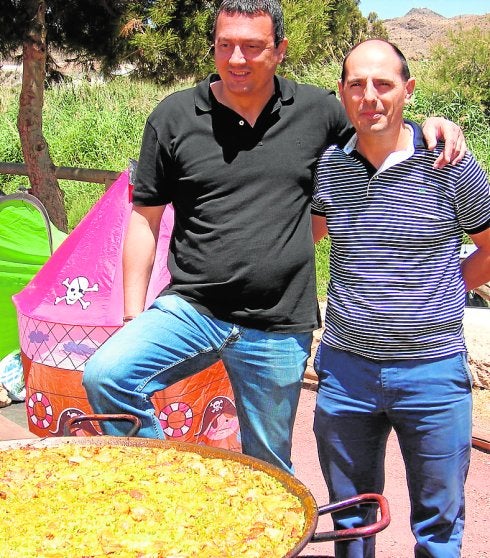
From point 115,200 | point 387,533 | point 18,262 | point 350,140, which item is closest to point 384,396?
point 350,140

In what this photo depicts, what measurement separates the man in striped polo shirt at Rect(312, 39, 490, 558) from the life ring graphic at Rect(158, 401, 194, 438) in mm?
1337

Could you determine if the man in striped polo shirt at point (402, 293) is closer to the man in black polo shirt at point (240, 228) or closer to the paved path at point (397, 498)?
the man in black polo shirt at point (240, 228)

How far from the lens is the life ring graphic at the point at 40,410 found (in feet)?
12.8

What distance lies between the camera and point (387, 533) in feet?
11.3

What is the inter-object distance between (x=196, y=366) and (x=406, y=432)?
660 millimetres

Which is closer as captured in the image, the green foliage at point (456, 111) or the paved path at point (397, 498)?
the paved path at point (397, 498)

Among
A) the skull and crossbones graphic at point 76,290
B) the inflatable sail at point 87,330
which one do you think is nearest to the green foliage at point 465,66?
the inflatable sail at point 87,330

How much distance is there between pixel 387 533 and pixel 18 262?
287cm

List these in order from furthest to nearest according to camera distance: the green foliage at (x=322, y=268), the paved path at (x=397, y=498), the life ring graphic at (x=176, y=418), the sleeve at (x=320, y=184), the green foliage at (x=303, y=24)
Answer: the green foliage at (x=322, y=268) → the green foliage at (x=303, y=24) → the life ring graphic at (x=176, y=418) → the paved path at (x=397, y=498) → the sleeve at (x=320, y=184)

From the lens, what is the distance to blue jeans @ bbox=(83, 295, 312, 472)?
2500 millimetres

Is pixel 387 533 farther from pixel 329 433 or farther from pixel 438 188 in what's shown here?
pixel 438 188

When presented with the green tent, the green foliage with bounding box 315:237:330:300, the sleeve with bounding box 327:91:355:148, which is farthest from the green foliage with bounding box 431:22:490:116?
the sleeve with bounding box 327:91:355:148

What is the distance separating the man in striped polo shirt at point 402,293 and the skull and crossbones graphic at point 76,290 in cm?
165

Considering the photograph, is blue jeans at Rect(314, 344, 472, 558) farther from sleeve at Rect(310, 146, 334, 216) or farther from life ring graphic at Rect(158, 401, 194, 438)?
life ring graphic at Rect(158, 401, 194, 438)
